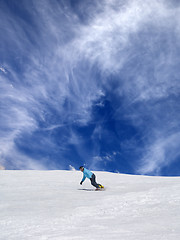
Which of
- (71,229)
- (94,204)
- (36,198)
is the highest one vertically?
(36,198)

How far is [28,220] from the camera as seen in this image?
17.9 ft

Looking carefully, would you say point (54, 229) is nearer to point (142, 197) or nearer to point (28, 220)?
point (28, 220)

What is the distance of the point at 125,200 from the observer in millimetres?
6996

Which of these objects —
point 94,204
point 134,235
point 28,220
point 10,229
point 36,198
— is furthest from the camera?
point 36,198

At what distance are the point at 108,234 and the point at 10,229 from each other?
249 centimetres

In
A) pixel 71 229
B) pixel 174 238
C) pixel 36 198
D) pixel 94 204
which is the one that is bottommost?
pixel 174 238

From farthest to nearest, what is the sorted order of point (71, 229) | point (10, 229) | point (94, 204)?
point (94, 204)
point (10, 229)
point (71, 229)

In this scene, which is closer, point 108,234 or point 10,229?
point 108,234

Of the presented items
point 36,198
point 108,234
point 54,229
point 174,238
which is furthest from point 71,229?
point 36,198

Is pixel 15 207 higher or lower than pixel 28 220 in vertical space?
higher

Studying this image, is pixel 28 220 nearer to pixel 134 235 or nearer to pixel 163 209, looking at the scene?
pixel 134 235

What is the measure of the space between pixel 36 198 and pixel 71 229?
14.8 ft

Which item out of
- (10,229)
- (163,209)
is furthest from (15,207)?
(163,209)

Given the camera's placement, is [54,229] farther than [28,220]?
No
